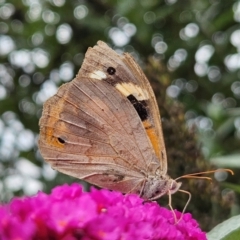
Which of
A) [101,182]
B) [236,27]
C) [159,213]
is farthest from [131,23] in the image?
[159,213]

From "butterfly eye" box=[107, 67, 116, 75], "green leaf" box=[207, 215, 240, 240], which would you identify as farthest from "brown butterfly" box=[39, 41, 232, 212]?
"green leaf" box=[207, 215, 240, 240]

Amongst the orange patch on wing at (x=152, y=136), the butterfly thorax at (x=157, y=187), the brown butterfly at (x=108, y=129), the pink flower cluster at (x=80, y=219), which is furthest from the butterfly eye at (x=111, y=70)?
the pink flower cluster at (x=80, y=219)

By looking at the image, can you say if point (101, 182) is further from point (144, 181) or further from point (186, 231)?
point (186, 231)

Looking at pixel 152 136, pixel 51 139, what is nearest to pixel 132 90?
pixel 152 136

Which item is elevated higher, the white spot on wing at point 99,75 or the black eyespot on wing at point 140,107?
the white spot on wing at point 99,75

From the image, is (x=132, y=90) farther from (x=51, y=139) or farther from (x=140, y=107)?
(x=51, y=139)

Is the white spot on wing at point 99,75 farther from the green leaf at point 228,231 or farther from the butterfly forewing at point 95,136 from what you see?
the green leaf at point 228,231

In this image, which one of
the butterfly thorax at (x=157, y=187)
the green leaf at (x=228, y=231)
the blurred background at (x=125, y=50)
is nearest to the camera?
the green leaf at (x=228, y=231)
